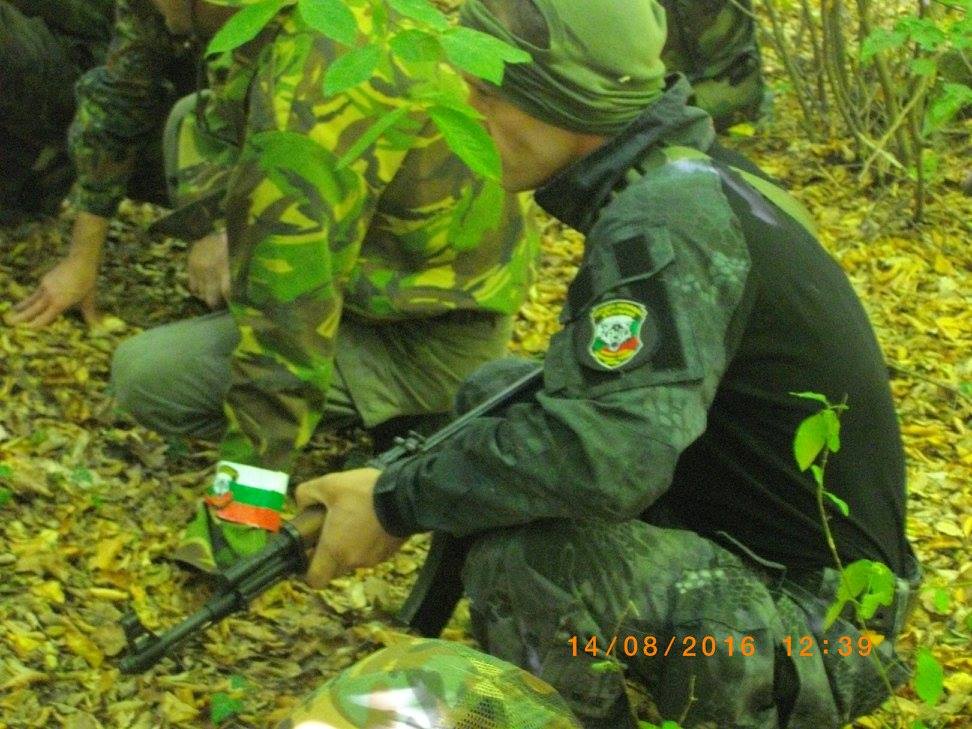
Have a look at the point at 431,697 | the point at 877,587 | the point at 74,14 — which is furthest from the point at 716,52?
the point at 431,697

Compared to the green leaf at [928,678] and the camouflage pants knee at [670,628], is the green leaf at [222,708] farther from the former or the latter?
the green leaf at [928,678]

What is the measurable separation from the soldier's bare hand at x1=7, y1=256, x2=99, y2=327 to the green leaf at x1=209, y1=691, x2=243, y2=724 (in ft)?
5.95

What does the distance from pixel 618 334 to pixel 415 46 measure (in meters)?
0.68

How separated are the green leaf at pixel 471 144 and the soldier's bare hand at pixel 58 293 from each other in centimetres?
272

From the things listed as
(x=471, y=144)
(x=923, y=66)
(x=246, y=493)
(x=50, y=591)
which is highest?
(x=471, y=144)

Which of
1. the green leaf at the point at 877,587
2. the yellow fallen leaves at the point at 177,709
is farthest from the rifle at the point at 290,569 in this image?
the green leaf at the point at 877,587

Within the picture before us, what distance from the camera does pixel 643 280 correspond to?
2455 mm

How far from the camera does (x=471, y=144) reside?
6.95 ft

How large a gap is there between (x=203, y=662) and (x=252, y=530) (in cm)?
34

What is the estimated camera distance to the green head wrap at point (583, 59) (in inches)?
103

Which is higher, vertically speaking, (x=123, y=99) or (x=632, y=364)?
(x=123, y=99)

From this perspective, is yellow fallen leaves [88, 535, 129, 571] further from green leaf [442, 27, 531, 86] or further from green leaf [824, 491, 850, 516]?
green leaf [442, 27, 531, 86]

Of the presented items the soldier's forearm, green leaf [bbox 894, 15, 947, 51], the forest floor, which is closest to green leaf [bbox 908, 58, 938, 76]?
green leaf [bbox 894, 15, 947, 51]

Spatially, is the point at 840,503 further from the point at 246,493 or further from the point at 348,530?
the point at 246,493
